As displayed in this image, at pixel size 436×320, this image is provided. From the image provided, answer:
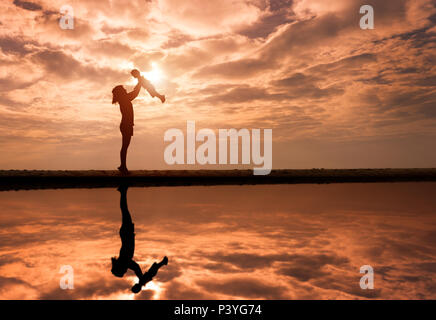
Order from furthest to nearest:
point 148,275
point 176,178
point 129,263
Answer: point 176,178, point 129,263, point 148,275

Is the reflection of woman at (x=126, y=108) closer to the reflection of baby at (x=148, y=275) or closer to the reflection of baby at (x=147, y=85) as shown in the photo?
the reflection of baby at (x=147, y=85)

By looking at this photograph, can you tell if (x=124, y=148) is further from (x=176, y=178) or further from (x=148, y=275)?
(x=148, y=275)

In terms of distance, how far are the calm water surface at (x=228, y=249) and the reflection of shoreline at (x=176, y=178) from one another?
4120 mm

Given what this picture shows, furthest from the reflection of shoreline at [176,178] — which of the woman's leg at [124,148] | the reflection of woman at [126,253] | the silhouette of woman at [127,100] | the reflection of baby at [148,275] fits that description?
the reflection of baby at [148,275]

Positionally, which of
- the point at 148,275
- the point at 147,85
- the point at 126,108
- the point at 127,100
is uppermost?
the point at 147,85

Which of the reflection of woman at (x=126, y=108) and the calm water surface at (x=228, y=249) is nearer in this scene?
the calm water surface at (x=228, y=249)

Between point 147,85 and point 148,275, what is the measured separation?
921cm

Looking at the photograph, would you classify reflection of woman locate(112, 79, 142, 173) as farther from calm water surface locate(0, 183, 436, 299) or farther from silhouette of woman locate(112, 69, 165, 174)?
calm water surface locate(0, 183, 436, 299)

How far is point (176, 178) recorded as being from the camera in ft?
42.7

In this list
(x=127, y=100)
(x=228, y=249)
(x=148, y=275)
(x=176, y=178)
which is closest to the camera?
(x=148, y=275)

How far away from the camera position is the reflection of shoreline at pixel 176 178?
456 inches

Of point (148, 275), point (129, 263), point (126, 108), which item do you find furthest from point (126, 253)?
point (126, 108)

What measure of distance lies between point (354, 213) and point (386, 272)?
343 cm
